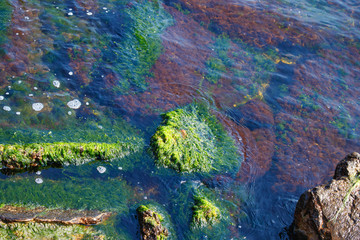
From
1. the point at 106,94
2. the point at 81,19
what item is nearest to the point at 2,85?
the point at 106,94

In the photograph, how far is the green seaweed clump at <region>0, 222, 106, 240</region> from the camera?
426 centimetres

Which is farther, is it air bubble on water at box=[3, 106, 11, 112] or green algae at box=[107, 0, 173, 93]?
green algae at box=[107, 0, 173, 93]

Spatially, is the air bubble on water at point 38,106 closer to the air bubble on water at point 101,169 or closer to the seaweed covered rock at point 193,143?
the air bubble on water at point 101,169

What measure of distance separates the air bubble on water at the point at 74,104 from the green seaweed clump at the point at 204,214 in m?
3.29

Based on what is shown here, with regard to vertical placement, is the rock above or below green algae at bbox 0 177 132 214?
above

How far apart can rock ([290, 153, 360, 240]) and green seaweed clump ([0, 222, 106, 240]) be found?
339 centimetres

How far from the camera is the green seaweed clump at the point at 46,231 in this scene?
14.0 feet

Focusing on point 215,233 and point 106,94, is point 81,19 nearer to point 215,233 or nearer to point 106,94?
point 106,94

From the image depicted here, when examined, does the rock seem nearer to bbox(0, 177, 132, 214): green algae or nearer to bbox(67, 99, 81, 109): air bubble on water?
→ bbox(0, 177, 132, 214): green algae

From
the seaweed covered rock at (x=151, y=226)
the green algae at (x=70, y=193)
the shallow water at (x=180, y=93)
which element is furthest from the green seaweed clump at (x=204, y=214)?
the green algae at (x=70, y=193)

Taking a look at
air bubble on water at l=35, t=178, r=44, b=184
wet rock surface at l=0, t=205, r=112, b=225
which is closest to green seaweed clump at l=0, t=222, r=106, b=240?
wet rock surface at l=0, t=205, r=112, b=225

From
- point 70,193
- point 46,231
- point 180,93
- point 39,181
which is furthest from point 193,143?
point 46,231

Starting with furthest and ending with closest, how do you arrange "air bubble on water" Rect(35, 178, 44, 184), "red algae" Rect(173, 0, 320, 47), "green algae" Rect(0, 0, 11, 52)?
"red algae" Rect(173, 0, 320, 47) < "green algae" Rect(0, 0, 11, 52) < "air bubble on water" Rect(35, 178, 44, 184)

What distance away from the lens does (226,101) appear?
792 cm
